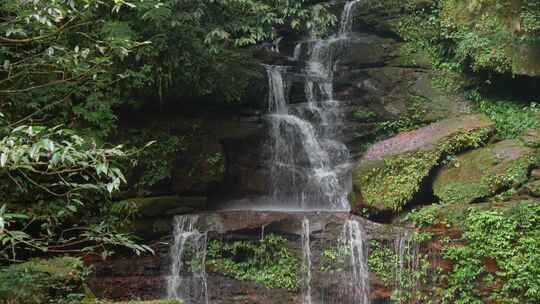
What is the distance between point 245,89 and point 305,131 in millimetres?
1779

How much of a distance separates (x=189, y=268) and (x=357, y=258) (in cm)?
298

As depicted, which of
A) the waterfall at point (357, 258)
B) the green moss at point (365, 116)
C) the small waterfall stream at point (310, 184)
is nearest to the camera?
the waterfall at point (357, 258)

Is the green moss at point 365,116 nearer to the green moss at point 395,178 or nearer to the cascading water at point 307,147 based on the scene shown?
the cascading water at point 307,147

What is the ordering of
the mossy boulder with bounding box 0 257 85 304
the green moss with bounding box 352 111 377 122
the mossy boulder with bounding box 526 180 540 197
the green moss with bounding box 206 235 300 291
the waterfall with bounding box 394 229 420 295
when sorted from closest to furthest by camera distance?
the mossy boulder with bounding box 0 257 85 304 < the mossy boulder with bounding box 526 180 540 197 < the waterfall with bounding box 394 229 420 295 < the green moss with bounding box 206 235 300 291 < the green moss with bounding box 352 111 377 122

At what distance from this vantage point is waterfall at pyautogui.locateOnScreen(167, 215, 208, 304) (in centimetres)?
881

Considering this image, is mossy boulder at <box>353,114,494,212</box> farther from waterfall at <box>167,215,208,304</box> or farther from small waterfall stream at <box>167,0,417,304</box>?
waterfall at <box>167,215,208,304</box>

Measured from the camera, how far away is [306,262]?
877cm

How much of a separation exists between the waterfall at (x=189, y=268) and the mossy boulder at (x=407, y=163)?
310 centimetres

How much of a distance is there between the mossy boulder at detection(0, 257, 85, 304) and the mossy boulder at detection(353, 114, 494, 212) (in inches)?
220

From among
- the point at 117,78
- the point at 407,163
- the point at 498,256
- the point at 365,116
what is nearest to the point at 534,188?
the point at 498,256

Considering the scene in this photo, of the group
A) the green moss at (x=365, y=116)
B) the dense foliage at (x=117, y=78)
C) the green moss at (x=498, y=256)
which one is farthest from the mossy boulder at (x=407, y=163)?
the dense foliage at (x=117, y=78)

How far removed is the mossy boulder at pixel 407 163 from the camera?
927 cm

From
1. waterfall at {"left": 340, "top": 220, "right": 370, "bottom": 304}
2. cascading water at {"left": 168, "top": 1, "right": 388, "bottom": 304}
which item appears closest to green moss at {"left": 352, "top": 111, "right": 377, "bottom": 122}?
cascading water at {"left": 168, "top": 1, "right": 388, "bottom": 304}

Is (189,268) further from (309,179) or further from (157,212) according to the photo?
(309,179)
